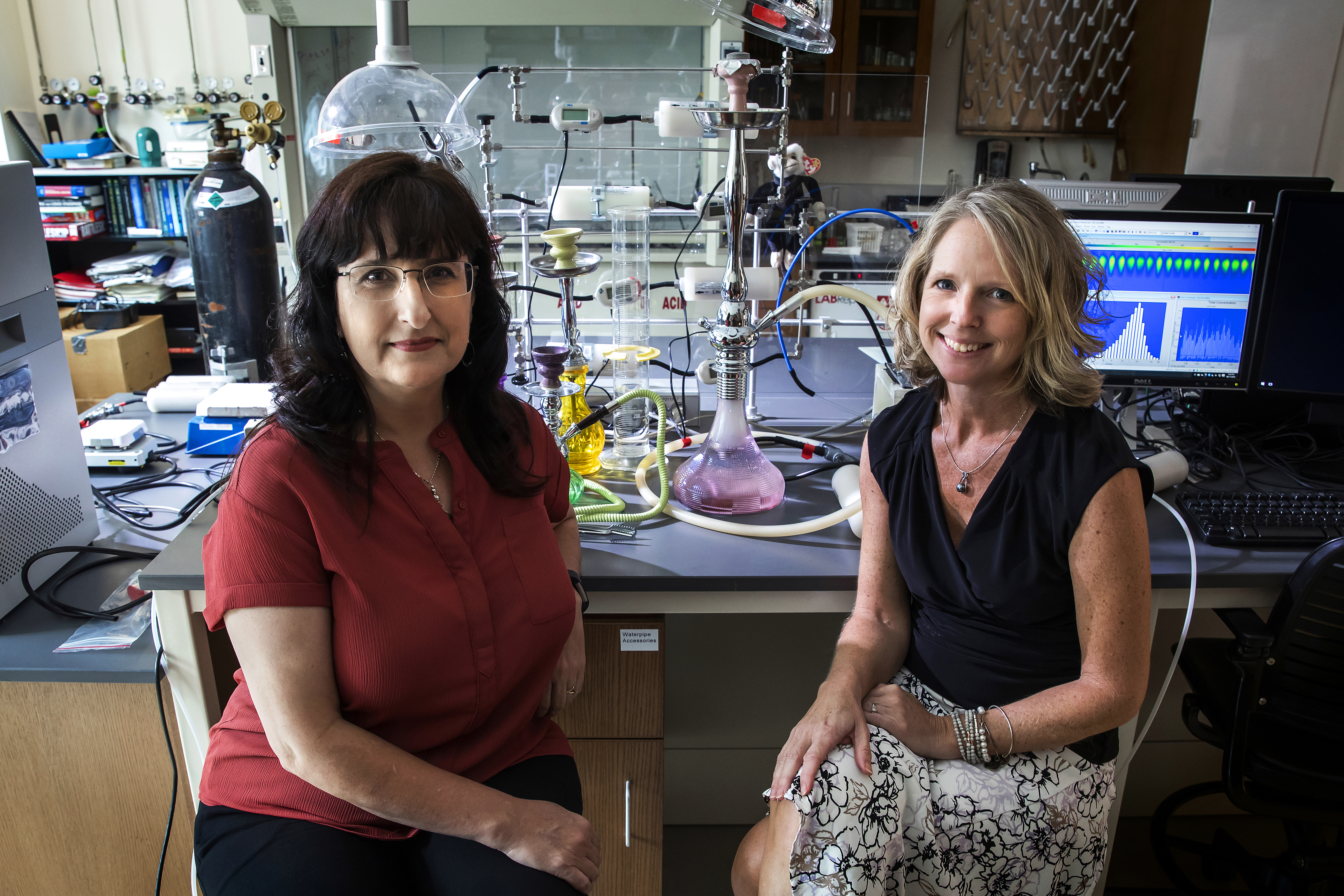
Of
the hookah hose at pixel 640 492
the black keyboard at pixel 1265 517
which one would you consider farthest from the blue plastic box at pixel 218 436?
the black keyboard at pixel 1265 517

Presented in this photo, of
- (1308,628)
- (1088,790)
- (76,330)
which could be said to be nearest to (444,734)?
(1088,790)

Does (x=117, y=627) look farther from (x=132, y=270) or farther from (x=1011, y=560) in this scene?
(x=132, y=270)

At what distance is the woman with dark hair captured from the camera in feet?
3.17

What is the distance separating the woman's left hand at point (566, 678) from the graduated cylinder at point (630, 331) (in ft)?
Answer: 1.60

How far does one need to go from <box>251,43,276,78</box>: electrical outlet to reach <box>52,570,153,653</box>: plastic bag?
3335mm

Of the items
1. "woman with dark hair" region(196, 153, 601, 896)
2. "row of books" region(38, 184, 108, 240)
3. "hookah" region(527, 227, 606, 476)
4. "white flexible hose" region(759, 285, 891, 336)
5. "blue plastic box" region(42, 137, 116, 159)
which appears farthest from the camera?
"blue plastic box" region(42, 137, 116, 159)

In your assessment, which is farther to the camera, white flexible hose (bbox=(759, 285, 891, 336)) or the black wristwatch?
white flexible hose (bbox=(759, 285, 891, 336))

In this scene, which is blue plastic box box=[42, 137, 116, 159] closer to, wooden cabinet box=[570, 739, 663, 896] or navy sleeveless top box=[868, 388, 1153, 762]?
wooden cabinet box=[570, 739, 663, 896]

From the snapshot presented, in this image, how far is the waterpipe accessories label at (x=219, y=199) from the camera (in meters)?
1.86

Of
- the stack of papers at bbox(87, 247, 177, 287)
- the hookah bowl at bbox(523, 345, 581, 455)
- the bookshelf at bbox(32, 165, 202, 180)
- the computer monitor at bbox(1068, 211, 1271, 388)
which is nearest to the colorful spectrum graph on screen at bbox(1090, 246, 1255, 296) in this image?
the computer monitor at bbox(1068, 211, 1271, 388)

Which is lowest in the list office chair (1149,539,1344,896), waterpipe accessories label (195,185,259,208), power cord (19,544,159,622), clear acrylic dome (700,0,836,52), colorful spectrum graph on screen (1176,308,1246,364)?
office chair (1149,539,1344,896)

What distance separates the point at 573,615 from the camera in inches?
46.6

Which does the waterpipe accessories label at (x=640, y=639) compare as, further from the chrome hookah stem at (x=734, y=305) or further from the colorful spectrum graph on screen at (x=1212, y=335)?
the colorful spectrum graph on screen at (x=1212, y=335)

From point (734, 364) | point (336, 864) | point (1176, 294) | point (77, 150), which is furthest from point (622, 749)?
point (77, 150)
